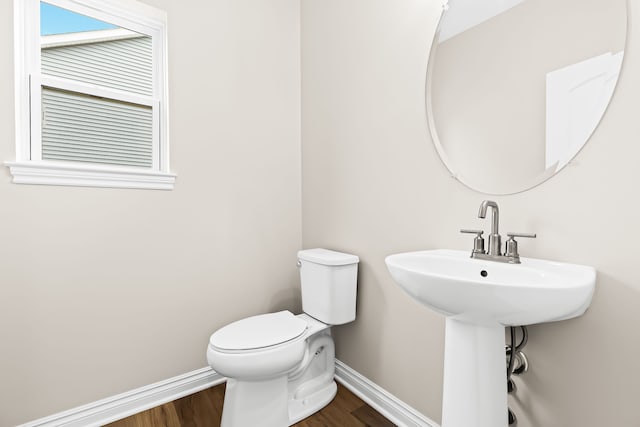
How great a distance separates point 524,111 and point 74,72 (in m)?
1.89

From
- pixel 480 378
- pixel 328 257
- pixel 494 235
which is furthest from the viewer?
pixel 328 257

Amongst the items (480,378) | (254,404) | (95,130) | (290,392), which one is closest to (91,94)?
(95,130)

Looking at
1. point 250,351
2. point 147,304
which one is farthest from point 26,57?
point 250,351

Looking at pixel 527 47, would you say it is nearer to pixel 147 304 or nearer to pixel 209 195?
pixel 209 195

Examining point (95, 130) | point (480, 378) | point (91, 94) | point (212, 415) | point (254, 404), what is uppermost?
point (91, 94)

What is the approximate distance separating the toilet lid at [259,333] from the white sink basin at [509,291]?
65cm

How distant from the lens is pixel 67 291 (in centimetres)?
141

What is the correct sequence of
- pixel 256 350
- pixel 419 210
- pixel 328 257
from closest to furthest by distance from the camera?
pixel 256 350
pixel 419 210
pixel 328 257

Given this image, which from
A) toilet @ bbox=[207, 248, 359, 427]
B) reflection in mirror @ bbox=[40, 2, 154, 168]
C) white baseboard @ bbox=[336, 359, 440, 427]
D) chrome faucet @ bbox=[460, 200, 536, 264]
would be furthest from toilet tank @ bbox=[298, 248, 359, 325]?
reflection in mirror @ bbox=[40, 2, 154, 168]

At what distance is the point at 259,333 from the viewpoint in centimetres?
139

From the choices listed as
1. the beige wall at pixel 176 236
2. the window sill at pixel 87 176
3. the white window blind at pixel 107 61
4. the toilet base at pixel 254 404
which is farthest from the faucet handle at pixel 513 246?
the white window blind at pixel 107 61

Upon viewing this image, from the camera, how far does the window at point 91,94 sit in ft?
4.44

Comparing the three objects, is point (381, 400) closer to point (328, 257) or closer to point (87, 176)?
point (328, 257)

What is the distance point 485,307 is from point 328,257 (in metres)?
0.93
